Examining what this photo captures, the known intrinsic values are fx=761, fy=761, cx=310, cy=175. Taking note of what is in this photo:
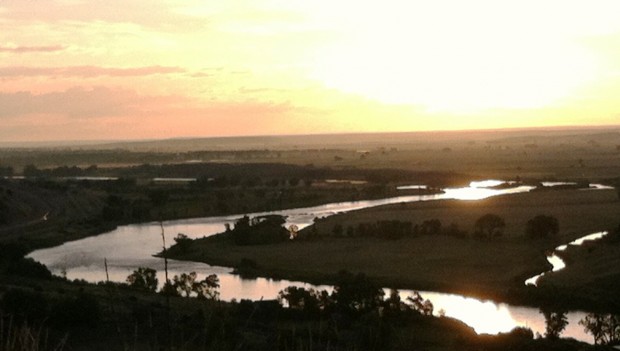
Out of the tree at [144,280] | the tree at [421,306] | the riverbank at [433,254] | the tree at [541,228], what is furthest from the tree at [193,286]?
the tree at [541,228]

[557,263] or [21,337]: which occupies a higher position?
[21,337]

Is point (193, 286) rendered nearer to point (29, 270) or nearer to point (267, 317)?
point (267, 317)

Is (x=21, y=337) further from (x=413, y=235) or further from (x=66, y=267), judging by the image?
(x=413, y=235)

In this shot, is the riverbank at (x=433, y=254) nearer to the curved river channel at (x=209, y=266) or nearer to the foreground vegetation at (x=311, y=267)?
the foreground vegetation at (x=311, y=267)

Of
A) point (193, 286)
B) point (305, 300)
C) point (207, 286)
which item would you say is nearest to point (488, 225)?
point (207, 286)

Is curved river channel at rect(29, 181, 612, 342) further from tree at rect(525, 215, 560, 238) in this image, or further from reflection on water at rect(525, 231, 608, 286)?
tree at rect(525, 215, 560, 238)

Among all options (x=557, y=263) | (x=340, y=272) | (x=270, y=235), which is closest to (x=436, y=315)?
(x=340, y=272)

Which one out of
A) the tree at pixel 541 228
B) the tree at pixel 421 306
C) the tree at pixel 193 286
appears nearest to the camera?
the tree at pixel 421 306
